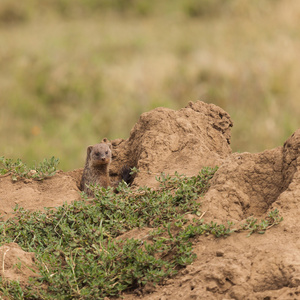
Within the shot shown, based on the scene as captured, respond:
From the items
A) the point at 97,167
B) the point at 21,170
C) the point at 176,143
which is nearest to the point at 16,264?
the point at 21,170

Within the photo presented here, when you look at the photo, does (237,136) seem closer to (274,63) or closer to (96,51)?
(274,63)

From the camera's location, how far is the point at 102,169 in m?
5.36

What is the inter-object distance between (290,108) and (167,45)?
132 inches

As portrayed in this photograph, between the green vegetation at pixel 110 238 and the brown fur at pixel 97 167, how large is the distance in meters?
1.05

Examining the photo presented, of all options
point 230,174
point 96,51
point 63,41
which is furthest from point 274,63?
point 230,174

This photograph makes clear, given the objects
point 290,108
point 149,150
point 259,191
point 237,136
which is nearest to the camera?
point 259,191

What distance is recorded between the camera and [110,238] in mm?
3557

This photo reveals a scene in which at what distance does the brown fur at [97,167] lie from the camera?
16.9 ft

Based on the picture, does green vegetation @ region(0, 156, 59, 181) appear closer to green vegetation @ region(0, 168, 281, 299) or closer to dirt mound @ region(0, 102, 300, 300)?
dirt mound @ region(0, 102, 300, 300)

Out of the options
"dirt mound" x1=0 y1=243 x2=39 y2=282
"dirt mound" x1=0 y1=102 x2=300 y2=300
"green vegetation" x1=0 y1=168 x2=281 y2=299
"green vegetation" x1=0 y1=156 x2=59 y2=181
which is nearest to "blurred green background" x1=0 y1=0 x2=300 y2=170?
"green vegetation" x1=0 y1=156 x2=59 y2=181

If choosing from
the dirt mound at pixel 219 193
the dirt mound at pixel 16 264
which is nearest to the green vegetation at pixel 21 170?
the dirt mound at pixel 219 193

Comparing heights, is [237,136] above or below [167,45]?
below

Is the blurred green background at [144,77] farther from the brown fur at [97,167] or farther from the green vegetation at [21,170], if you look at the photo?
the green vegetation at [21,170]

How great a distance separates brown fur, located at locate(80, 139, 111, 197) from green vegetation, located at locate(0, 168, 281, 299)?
105cm
